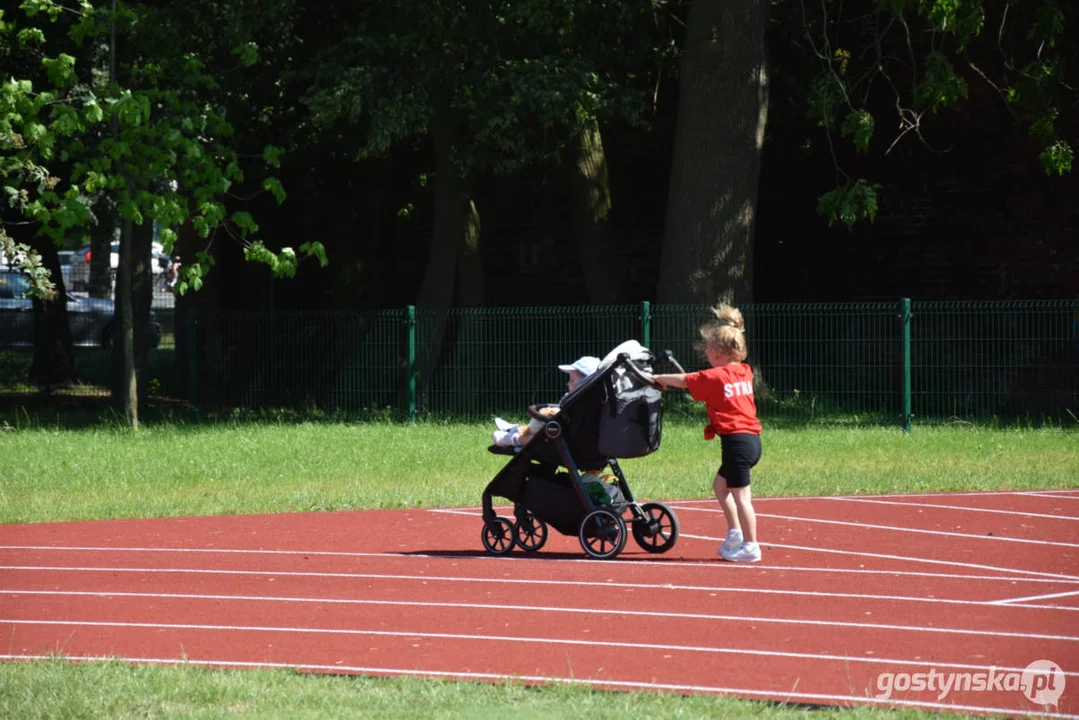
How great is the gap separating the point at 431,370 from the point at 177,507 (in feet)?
29.5

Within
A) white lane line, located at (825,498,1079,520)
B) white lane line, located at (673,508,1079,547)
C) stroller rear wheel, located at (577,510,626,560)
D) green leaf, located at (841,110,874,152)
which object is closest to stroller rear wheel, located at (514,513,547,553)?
stroller rear wheel, located at (577,510,626,560)

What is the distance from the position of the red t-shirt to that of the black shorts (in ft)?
0.18

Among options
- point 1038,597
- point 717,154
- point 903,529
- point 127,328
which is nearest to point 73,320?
point 127,328

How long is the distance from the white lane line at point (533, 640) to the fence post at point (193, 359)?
53.1ft

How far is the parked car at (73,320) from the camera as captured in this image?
3028 cm

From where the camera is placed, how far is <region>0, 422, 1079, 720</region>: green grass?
20.6 feet

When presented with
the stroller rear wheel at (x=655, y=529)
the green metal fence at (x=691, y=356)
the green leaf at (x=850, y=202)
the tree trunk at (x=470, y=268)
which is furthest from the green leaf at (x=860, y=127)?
the stroller rear wheel at (x=655, y=529)

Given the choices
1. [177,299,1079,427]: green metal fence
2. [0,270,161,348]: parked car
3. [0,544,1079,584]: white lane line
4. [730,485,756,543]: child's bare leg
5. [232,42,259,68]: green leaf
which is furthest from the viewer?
[0,270,161,348]: parked car

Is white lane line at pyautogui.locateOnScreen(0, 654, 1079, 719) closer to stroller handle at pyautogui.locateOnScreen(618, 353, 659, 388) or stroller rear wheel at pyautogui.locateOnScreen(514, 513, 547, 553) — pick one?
stroller handle at pyautogui.locateOnScreen(618, 353, 659, 388)

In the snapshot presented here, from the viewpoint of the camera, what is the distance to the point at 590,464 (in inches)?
422

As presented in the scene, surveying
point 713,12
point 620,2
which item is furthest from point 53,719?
point 620,2

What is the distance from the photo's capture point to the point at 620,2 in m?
24.6

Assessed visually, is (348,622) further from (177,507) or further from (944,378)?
(944,378)

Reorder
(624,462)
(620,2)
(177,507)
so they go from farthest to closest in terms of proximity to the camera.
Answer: (620,2)
(624,462)
(177,507)
